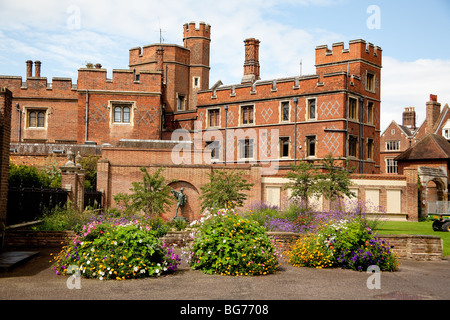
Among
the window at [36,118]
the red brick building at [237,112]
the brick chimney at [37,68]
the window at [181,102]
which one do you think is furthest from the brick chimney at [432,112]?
the brick chimney at [37,68]

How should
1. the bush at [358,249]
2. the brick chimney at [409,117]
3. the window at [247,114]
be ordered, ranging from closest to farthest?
the bush at [358,249] → the window at [247,114] → the brick chimney at [409,117]

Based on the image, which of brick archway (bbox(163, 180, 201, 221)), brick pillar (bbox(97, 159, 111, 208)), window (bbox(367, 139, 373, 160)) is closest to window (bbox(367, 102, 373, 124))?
window (bbox(367, 139, 373, 160))

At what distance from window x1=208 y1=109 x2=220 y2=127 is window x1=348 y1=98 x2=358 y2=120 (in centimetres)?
1150

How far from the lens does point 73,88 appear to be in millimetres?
44562

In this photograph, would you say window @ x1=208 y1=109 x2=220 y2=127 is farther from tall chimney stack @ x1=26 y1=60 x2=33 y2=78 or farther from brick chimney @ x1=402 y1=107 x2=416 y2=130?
brick chimney @ x1=402 y1=107 x2=416 y2=130

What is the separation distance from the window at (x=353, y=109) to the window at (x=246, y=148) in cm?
847

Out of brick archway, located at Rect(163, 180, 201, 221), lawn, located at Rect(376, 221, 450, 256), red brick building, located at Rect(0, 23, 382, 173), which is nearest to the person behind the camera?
lawn, located at Rect(376, 221, 450, 256)

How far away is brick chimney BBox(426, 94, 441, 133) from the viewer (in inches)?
2331

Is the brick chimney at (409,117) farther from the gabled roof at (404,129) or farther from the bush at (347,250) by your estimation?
the bush at (347,250)

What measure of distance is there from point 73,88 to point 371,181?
26424mm

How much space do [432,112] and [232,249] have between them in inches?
2190

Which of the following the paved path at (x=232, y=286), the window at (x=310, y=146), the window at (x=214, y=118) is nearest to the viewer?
the paved path at (x=232, y=286)

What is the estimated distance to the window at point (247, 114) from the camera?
42594mm
